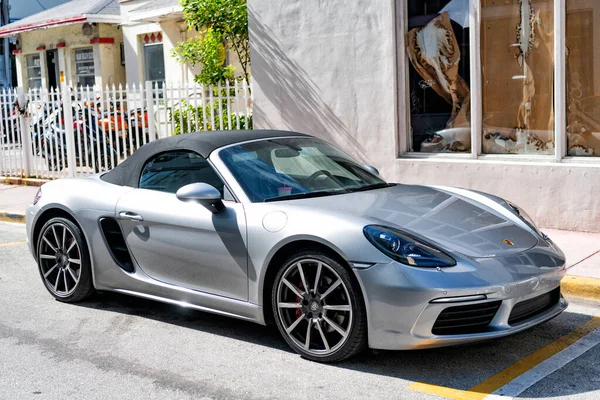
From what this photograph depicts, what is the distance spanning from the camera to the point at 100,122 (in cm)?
1378

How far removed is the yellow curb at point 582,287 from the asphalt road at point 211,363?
7.2 inches

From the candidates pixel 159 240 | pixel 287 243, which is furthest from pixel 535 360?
pixel 159 240

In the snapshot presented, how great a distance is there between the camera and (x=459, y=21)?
979 cm

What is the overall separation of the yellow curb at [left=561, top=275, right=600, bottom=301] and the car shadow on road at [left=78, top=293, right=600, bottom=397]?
1.73 ft

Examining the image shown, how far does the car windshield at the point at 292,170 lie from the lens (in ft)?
18.2

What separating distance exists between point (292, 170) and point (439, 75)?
4815mm

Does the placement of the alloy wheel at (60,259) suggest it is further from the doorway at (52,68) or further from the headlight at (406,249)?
the doorway at (52,68)

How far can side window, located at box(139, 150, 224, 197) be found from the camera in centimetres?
578

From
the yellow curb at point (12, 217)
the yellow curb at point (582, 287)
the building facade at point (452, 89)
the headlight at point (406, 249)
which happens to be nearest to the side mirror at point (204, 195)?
the headlight at point (406, 249)

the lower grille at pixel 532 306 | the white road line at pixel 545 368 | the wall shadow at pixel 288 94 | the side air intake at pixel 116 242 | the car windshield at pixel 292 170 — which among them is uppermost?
the wall shadow at pixel 288 94

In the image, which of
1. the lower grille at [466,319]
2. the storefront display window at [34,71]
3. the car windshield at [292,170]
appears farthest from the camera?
the storefront display window at [34,71]

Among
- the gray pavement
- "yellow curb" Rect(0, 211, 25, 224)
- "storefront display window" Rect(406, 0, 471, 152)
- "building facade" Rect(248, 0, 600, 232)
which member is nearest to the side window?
"building facade" Rect(248, 0, 600, 232)

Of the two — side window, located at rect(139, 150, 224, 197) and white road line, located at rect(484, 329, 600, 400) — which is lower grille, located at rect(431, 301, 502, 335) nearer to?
white road line, located at rect(484, 329, 600, 400)

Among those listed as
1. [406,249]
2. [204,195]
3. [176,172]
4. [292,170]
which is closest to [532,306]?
[406,249]
